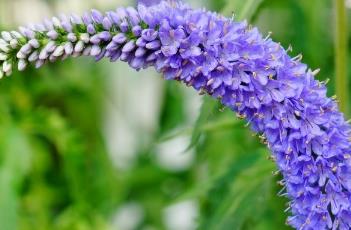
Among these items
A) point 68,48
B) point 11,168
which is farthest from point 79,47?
point 11,168

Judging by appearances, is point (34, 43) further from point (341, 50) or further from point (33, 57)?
point (341, 50)

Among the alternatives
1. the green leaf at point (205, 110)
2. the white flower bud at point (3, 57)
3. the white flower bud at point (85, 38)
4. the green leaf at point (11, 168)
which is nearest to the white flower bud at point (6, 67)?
the white flower bud at point (3, 57)

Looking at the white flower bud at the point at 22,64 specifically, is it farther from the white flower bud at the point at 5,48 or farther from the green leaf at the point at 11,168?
the green leaf at the point at 11,168

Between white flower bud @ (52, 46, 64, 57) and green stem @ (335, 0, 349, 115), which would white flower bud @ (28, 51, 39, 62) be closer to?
white flower bud @ (52, 46, 64, 57)

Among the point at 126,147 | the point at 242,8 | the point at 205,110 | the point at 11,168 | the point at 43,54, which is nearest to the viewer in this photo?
the point at 43,54

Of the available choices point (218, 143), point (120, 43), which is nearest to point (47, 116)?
point (218, 143)

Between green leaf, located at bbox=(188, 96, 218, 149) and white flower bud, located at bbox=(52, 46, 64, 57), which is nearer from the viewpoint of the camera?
white flower bud, located at bbox=(52, 46, 64, 57)

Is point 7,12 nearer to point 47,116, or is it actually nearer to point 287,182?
point 47,116

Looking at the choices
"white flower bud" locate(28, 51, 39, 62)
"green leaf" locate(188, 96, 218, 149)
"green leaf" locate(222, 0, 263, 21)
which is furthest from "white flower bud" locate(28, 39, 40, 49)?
"green leaf" locate(222, 0, 263, 21)
